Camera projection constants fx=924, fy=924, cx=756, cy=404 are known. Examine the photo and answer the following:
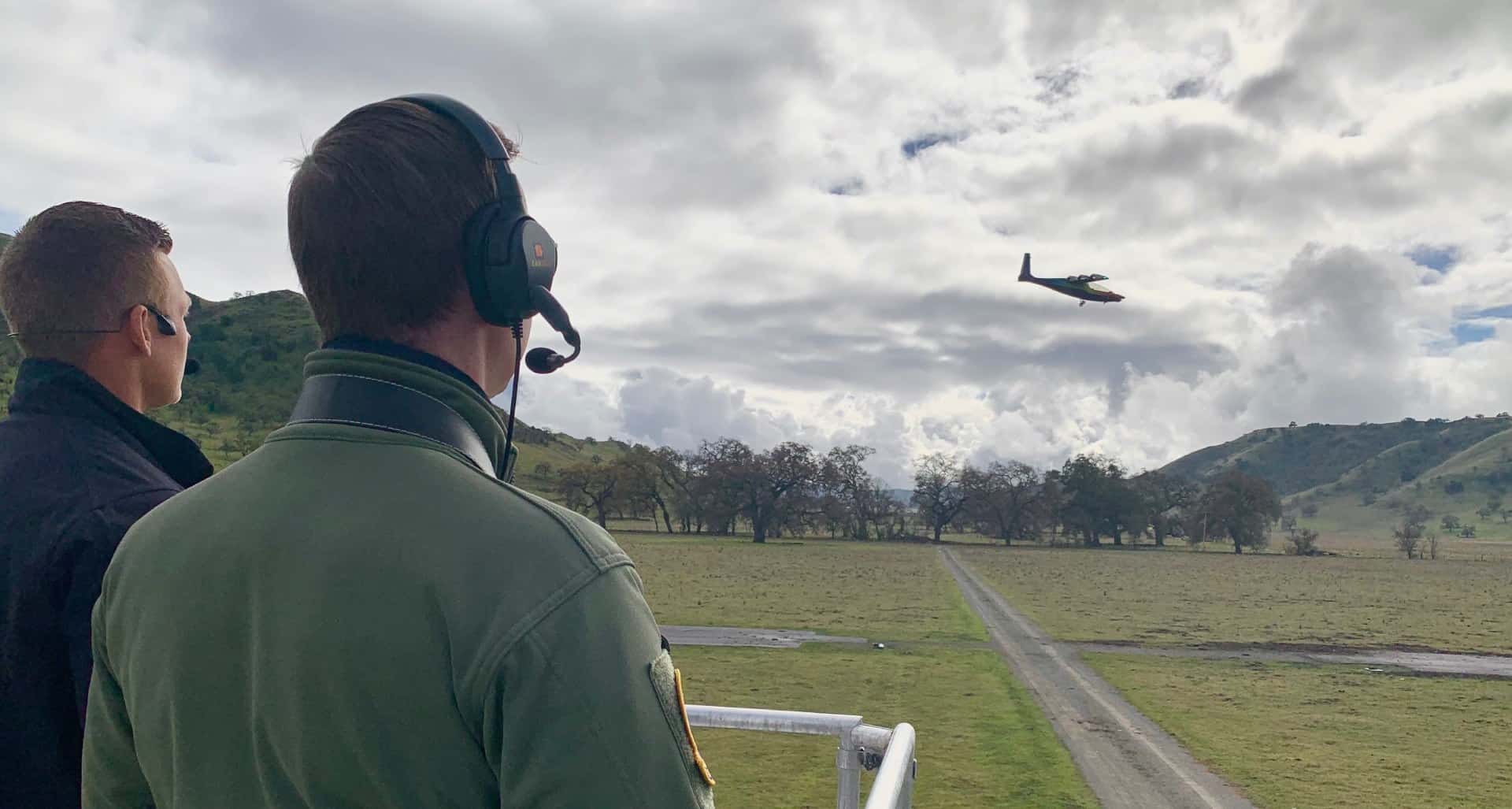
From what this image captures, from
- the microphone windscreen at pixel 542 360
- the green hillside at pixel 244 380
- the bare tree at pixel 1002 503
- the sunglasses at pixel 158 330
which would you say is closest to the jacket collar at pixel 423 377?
the microphone windscreen at pixel 542 360

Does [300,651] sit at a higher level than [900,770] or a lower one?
higher

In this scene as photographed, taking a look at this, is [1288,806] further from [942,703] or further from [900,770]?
[900,770]

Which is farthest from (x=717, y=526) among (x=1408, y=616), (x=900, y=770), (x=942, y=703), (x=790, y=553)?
(x=900, y=770)

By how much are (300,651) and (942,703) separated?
604 inches

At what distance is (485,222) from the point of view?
1.34 meters

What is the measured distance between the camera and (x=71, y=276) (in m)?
2.28

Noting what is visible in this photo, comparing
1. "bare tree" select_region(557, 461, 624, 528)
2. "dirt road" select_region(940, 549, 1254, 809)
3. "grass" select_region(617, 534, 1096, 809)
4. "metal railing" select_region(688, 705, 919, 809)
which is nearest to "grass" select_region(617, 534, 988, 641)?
"grass" select_region(617, 534, 1096, 809)

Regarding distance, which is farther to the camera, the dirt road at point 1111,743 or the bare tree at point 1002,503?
the bare tree at point 1002,503

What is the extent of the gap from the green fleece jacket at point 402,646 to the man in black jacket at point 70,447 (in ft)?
3.60

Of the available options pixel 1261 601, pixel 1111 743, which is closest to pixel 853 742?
pixel 1111 743

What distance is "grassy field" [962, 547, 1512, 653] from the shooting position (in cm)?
2616

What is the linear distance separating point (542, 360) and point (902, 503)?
108037mm

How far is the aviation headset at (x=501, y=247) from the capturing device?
4.28ft

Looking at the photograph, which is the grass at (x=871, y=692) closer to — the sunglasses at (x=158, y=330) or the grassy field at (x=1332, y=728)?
the grassy field at (x=1332, y=728)
